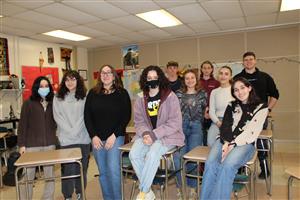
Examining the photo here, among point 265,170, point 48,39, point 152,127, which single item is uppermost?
point 48,39

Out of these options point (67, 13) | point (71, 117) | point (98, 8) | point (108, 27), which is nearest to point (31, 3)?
point (67, 13)

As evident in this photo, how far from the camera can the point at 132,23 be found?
5117mm

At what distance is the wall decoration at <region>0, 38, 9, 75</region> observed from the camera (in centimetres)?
546

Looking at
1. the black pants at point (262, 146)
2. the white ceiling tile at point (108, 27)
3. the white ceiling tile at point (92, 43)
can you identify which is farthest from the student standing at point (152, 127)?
the white ceiling tile at point (92, 43)

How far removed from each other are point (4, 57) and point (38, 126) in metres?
3.54

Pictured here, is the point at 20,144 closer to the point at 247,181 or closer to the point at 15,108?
the point at 247,181

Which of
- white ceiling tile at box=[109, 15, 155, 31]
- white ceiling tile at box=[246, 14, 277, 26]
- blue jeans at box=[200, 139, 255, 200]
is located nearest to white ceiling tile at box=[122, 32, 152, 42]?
white ceiling tile at box=[109, 15, 155, 31]

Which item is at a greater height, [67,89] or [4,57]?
[4,57]

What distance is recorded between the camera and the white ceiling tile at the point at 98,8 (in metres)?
3.87

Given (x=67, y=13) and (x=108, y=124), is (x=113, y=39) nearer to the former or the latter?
(x=67, y=13)

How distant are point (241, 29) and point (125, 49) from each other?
3054 millimetres

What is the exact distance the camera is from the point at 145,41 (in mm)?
7008

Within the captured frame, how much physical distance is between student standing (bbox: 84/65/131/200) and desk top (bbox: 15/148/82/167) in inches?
11.9

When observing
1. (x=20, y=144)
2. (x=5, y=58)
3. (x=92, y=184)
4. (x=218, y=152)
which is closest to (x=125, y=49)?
(x=5, y=58)
